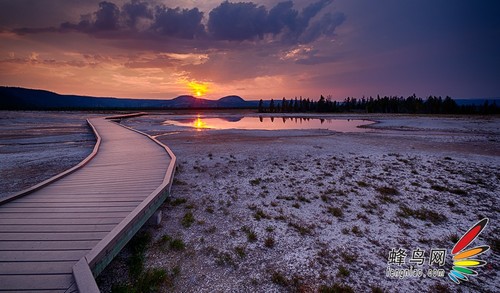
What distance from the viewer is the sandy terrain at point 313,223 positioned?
4945 millimetres

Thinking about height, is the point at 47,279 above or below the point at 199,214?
above

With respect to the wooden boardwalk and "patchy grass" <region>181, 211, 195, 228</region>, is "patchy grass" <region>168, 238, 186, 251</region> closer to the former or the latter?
"patchy grass" <region>181, 211, 195, 228</region>

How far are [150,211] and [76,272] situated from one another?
2.58 m

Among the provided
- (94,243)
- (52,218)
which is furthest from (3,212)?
(94,243)

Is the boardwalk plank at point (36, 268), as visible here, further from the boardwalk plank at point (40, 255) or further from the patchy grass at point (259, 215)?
the patchy grass at point (259, 215)

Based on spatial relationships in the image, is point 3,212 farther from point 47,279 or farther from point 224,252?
point 224,252

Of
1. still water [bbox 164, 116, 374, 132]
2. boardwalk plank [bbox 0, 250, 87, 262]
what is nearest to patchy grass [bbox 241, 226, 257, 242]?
boardwalk plank [bbox 0, 250, 87, 262]

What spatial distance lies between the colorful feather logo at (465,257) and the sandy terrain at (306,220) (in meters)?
0.13

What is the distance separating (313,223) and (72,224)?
6201 mm

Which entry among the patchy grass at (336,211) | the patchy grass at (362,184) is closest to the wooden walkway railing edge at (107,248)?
the patchy grass at (336,211)

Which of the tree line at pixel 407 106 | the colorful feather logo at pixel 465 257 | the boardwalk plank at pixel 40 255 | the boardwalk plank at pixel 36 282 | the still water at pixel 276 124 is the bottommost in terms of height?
the colorful feather logo at pixel 465 257

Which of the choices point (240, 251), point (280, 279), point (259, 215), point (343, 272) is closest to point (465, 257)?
point (343, 272)

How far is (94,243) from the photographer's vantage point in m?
4.21

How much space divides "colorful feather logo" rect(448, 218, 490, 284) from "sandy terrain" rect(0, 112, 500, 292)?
0.13 meters
